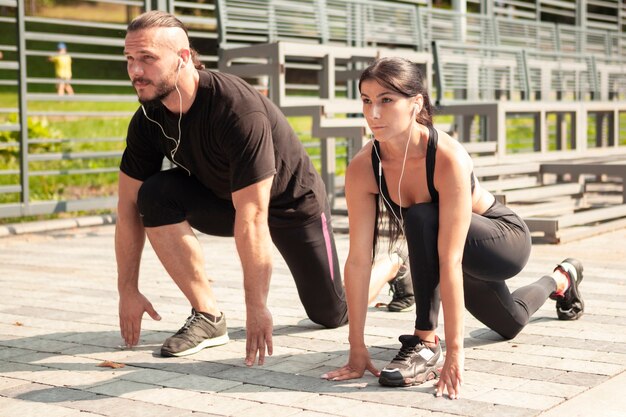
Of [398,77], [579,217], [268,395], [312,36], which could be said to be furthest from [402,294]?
[312,36]

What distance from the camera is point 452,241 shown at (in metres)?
3.56

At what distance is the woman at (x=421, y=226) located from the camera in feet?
11.6

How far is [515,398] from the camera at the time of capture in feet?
11.2

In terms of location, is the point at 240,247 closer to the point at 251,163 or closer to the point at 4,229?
the point at 251,163

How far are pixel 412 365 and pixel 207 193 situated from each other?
130 cm

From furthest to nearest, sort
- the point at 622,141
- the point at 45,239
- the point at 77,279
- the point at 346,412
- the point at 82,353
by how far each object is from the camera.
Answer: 1. the point at 622,141
2. the point at 45,239
3. the point at 77,279
4. the point at 82,353
5. the point at 346,412

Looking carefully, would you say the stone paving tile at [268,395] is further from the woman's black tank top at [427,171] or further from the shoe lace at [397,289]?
the shoe lace at [397,289]

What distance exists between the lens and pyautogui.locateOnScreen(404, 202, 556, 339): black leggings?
11.9 ft

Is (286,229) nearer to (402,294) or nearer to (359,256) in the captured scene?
(359,256)

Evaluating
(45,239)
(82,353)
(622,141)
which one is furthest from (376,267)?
(622,141)

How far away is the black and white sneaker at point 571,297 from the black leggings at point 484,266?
12.2 inches

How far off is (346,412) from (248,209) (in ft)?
3.22

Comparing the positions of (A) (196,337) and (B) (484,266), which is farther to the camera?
(A) (196,337)

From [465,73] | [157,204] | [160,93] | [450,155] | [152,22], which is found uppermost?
[465,73]
